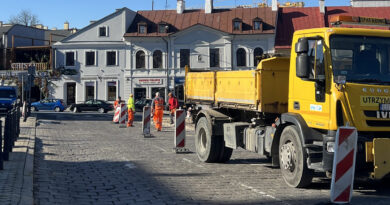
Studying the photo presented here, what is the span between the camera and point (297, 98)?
336 inches

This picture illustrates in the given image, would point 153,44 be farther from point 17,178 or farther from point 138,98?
point 17,178

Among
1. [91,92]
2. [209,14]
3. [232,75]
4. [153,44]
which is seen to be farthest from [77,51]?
[232,75]

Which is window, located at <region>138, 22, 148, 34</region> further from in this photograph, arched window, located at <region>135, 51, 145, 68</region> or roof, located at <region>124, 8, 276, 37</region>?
arched window, located at <region>135, 51, 145, 68</region>

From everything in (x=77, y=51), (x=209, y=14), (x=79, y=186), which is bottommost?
(x=79, y=186)

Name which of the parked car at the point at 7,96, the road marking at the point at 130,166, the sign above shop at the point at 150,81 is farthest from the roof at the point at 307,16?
the road marking at the point at 130,166

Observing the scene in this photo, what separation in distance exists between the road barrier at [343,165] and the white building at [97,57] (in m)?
48.1

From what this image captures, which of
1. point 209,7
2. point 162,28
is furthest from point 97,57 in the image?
point 209,7

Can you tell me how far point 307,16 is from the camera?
54156mm

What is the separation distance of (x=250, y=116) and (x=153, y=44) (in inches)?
1728

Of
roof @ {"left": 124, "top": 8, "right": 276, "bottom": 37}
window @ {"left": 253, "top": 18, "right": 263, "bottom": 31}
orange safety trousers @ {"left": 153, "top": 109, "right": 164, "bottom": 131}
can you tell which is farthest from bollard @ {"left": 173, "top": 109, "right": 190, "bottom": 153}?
window @ {"left": 253, "top": 18, "right": 263, "bottom": 31}

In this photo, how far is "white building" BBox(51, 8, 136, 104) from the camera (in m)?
54.1

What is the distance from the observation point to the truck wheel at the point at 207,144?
11547 millimetres

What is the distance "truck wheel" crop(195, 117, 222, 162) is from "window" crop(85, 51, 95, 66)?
43872mm

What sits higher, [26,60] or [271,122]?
[26,60]
